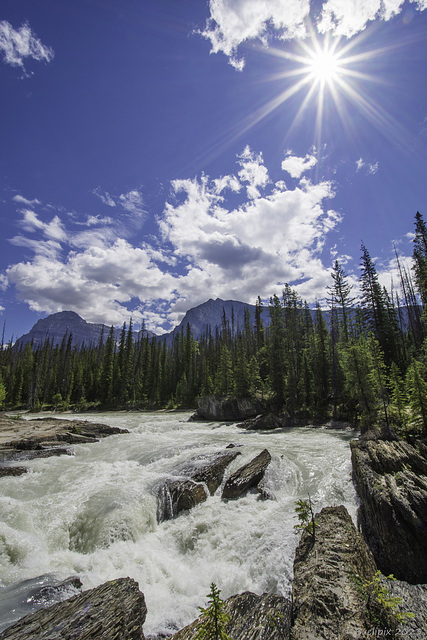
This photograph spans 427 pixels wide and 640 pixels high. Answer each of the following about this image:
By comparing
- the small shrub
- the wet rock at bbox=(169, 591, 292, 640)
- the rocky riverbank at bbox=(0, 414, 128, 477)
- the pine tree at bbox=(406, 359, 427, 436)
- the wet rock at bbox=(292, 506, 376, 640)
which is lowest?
the wet rock at bbox=(169, 591, 292, 640)

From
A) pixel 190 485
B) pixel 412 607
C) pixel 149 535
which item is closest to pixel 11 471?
pixel 149 535

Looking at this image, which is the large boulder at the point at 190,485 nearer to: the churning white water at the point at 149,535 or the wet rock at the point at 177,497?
the wet rock at the point at 177,497

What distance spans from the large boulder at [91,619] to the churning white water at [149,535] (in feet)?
3.01

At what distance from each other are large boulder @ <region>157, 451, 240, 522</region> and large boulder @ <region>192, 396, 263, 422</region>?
2667cm

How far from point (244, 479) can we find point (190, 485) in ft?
7.43

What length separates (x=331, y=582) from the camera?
4.75 metres

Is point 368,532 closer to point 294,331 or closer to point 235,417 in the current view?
point 235,417

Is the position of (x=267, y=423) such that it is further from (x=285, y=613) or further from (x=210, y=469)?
(x=285, y=613)

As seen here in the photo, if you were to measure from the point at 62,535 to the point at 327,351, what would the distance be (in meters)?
42.0

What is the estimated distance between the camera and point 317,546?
5.99 metres

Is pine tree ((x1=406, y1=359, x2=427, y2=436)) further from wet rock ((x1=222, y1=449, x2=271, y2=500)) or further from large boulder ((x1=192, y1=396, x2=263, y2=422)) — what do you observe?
large boulder ((x1=192, y1=396, x2=263, y2=422))

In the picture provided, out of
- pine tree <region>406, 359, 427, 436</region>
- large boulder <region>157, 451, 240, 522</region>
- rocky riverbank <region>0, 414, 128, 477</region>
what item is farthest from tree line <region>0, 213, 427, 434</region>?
rocky riverbank <region>0, 414, 128, 477</region>

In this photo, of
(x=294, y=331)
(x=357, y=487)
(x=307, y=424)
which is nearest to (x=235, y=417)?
(x=307, y=424)

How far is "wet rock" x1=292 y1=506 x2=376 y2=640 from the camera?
151 inches
